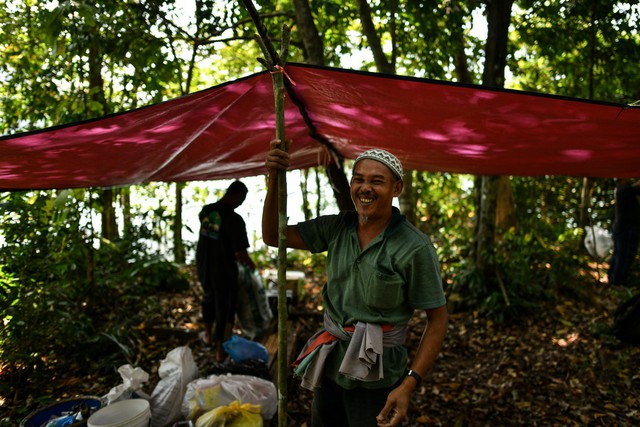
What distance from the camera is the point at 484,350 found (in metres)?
4.82

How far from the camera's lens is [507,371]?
Result: 170 inches

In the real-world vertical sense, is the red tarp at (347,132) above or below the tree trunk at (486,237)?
above

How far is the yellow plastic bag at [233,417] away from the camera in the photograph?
2607 mm

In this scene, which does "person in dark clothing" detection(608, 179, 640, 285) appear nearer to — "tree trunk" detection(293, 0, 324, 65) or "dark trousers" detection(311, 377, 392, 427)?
"tree trunk" detection(293, 0, 324, 65)

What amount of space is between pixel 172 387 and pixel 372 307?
1.97 m

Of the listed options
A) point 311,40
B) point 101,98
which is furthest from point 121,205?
point 311,40

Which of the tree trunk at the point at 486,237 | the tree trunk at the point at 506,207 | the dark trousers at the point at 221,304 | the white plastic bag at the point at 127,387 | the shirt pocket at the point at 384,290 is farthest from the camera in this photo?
the tree trunk at the point at 506,207

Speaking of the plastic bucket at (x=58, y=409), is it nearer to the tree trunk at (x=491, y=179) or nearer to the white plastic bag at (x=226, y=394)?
the white plastic bag at (x=226, y=394)

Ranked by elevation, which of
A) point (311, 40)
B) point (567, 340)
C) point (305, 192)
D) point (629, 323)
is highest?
point (311, 40)

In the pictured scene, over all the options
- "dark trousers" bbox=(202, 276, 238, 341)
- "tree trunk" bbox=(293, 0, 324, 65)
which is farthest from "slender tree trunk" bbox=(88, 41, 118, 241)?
"tree trunk" bbox=(293, 0, 324, 65)

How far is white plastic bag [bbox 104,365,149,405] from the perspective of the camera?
9.31 ft

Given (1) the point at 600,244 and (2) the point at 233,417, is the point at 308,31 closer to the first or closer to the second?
(2) the point at 233,417

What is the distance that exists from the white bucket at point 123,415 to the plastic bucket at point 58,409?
0.10 meters

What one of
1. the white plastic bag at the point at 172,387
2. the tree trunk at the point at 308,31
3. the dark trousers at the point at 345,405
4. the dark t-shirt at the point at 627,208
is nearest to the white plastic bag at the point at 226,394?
the white plastic bag at the point at 172,387
